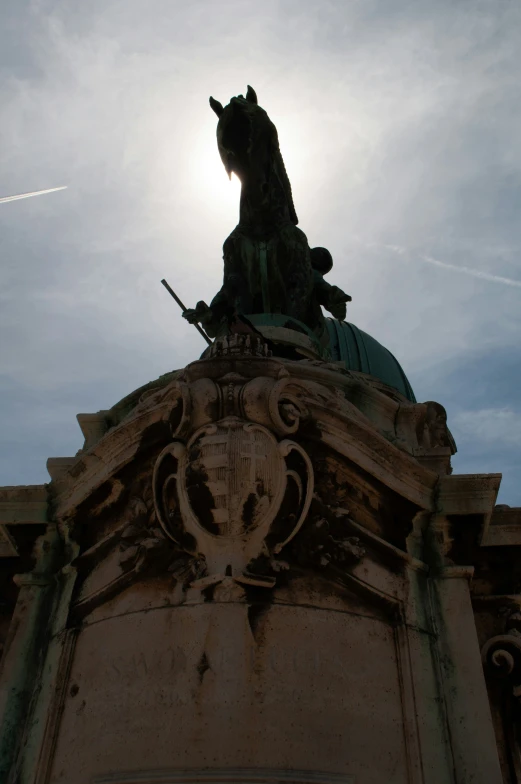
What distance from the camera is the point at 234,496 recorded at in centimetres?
519

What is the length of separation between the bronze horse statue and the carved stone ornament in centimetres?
433

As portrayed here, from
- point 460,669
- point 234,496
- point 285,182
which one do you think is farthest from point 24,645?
point 285,182

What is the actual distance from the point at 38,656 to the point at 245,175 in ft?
21.1

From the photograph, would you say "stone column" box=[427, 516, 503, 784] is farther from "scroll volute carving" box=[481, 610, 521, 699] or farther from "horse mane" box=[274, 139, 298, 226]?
"horse mane" box=[274, 139, 298, 226]

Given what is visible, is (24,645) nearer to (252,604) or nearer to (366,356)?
(252,604)

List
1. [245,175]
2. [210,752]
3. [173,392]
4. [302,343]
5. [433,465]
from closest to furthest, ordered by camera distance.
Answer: [210,752], [173,392], [433,465], [302,343], [245,175]

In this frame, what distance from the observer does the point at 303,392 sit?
5.80 metres

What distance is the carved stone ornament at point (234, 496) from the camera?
16.9 feet

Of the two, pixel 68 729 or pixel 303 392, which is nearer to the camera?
pixel 68 729

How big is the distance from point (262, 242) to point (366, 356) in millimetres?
23906

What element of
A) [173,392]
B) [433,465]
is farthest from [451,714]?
[173,392]

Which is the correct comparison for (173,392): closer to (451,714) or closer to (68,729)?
(68,729)

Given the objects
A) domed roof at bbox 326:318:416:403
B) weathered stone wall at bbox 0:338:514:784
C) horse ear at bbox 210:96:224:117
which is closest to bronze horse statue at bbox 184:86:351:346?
horse ear at bbox 210:96:224:117

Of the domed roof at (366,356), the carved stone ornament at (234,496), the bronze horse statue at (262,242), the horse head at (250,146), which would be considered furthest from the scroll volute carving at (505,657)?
the domed roof at (366,356)
